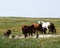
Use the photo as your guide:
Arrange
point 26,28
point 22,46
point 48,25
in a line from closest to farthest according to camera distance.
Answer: point 22,46 → point 26,28 → point 48,25

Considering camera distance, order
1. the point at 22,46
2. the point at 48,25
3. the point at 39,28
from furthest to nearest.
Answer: the point at 48,25 → the point at 39,28 → the point at 22,46

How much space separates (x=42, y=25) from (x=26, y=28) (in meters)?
5.00

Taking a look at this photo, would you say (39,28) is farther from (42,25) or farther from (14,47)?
(14,47)

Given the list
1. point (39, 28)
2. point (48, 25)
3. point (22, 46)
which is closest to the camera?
point (22, 46)

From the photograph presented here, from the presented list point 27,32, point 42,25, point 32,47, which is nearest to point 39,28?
point 42,25

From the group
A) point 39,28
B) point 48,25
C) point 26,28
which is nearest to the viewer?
point 26,28

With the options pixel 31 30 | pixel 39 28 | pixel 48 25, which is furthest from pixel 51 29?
pixel 31 30

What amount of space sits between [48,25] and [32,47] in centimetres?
2657

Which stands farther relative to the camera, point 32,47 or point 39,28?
point 39,28

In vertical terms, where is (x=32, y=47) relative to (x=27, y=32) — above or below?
above

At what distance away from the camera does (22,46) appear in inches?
496

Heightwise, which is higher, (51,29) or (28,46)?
(28,46)

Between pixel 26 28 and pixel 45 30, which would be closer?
pixel 26 28

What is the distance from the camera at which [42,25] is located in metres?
37.9
